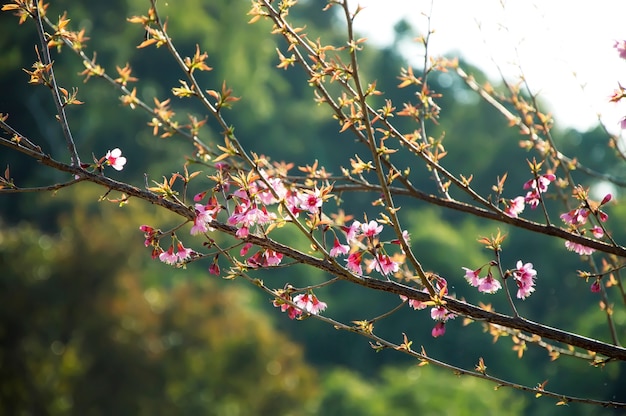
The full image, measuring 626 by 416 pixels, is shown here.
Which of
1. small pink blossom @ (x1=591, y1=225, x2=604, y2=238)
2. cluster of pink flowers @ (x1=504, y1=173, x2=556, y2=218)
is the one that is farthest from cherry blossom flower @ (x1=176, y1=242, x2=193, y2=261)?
small pink blossom @ (x1=591, y1=225, x2=604, y2=238)

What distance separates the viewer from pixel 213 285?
18.4 m

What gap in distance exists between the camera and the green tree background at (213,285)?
1573 cm

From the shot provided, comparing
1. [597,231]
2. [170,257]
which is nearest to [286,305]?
[170,257]

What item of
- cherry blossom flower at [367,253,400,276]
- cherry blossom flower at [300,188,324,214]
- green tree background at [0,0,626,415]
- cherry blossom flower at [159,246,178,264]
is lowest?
cherry blossom flower at [159,246,178,264]

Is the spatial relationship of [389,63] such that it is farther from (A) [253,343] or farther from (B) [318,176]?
→ (B) [318,176]

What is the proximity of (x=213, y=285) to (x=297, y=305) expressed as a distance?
1586 centimetres

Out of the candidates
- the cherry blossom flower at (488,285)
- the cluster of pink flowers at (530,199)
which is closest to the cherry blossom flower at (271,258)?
the cherry blossom flower at (488,285)

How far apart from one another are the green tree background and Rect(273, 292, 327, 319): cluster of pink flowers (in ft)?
7.86

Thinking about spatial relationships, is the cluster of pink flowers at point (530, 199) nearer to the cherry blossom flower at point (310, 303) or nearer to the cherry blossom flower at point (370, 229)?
the cherry blossom flower at point (370, 229)

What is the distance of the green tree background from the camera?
1573 cm

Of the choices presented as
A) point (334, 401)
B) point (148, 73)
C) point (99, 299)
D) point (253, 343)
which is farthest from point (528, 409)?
point (148, 73)

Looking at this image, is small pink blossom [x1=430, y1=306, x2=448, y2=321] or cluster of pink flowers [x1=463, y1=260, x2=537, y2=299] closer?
small pink blossom [x1=430, y1=306, x2=448, y2=321]

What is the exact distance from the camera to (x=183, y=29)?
33.9 metres

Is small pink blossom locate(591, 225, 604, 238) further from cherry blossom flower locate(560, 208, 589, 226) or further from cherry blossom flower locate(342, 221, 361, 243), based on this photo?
cherry blossom flower locate(342, 221, 361, 243)
